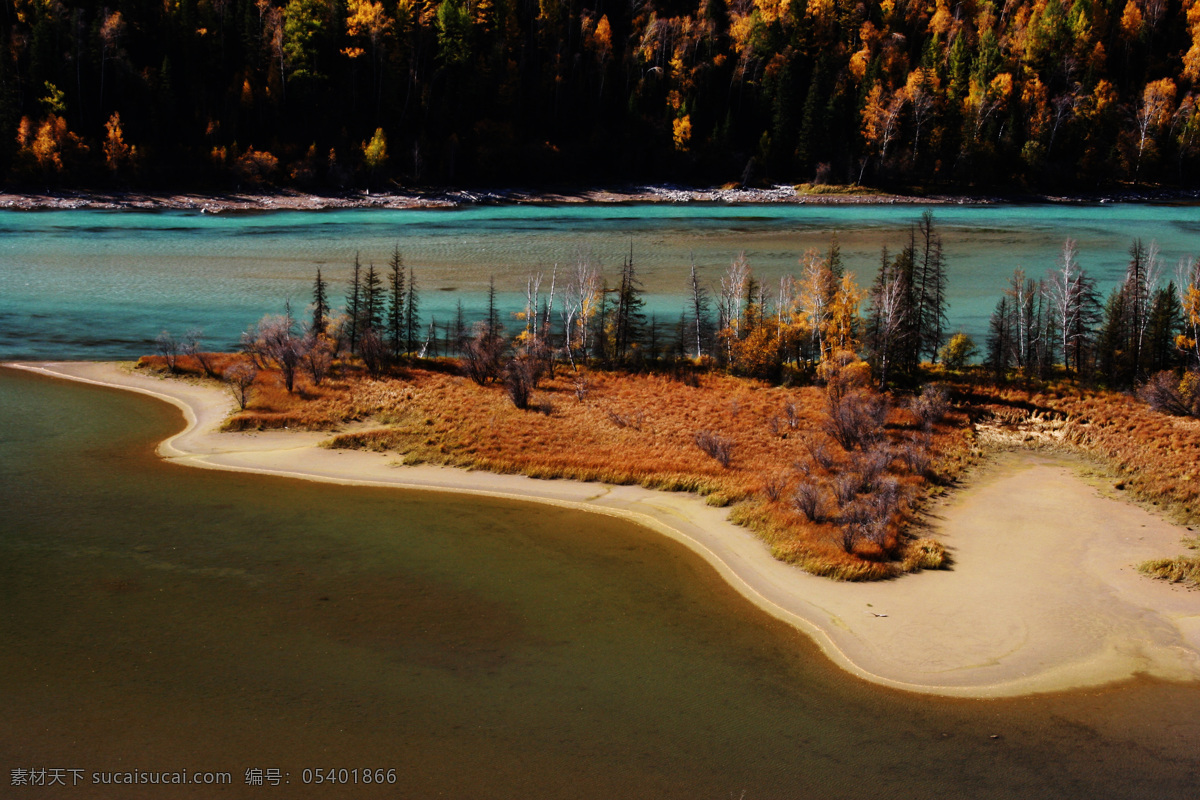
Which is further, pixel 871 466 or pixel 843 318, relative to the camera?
pixel 843 318

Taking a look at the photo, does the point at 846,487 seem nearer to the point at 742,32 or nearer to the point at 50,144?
the point at 50,144

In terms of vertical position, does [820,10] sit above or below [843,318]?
above

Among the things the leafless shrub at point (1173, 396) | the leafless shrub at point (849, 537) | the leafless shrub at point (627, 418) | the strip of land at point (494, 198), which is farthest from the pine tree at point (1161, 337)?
the strip of land at point (494, 198)

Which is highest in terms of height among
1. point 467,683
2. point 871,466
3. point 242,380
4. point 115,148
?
point 115,148

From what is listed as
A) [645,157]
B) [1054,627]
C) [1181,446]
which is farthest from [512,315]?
[645,157]

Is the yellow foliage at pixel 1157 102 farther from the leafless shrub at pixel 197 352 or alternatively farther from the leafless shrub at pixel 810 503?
the leafless shrub at pixel 197 352

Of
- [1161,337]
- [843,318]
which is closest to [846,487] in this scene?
[843,318]

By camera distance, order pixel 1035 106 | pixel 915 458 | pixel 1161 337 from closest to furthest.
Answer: pixel 915 458 < pixel 1161 337 < pixel 1035 106

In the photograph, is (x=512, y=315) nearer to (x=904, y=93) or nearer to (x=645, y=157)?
(x=645, y=157)
